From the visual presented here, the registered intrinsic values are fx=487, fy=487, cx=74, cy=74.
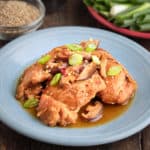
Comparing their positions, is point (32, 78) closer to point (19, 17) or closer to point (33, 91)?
point (33, 91)

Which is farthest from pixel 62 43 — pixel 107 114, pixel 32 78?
pixel 107 114

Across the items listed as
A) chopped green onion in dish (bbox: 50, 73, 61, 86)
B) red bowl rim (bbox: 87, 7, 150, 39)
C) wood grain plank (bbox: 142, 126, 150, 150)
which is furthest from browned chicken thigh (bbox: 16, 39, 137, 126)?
red bowl rim (bbox: 87, 7, 150, 39)

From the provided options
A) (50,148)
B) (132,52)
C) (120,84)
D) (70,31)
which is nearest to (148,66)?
(132,52)

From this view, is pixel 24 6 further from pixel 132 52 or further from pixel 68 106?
pixel 68 106

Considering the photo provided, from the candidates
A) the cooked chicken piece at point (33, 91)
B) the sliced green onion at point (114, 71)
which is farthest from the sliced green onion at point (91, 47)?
the cooked chicken piece at point (33, 91)

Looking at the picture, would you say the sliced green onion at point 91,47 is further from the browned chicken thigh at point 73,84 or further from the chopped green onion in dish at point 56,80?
the chopped green onion in dish at point 56,80

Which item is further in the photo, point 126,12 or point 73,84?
point 126,12
